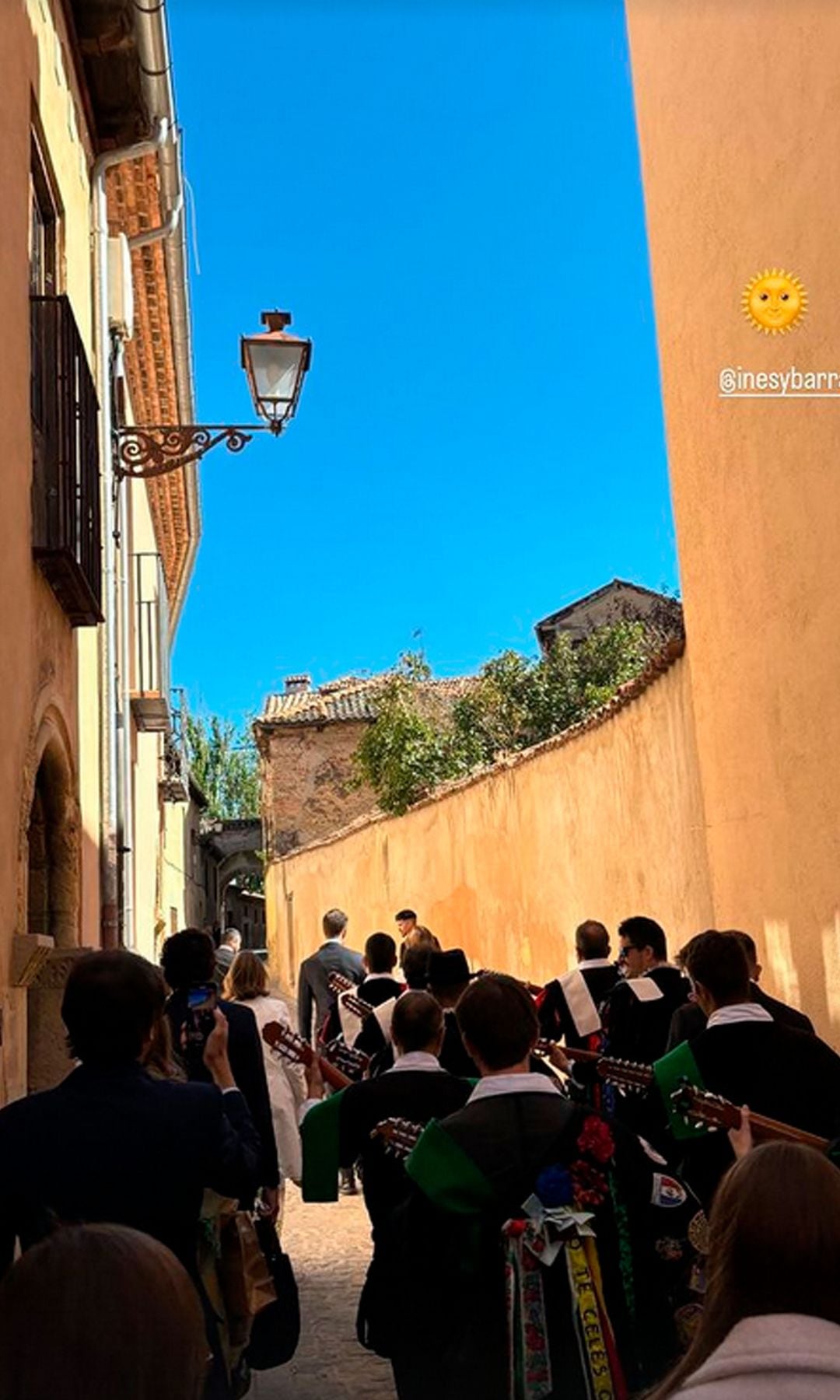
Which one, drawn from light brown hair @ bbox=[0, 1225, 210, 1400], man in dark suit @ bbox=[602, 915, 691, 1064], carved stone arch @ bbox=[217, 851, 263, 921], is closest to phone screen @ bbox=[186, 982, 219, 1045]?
man in dark suit @ bbox=[602, 915, 691, 1064]

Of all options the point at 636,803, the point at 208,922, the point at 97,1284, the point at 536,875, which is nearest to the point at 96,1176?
the point at 97,1284

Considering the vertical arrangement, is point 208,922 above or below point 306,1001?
above

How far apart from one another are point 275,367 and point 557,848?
24.5 feet

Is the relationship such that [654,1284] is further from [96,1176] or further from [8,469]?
[8,469]

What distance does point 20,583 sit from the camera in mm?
6914

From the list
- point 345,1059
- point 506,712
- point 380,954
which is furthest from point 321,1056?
point 506,712

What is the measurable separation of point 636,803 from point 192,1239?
10468mm

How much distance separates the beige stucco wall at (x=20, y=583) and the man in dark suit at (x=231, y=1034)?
1727 mm

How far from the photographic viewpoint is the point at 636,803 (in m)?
13.4

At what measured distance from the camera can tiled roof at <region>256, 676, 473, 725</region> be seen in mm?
41250

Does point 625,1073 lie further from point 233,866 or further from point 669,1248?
point 233,866

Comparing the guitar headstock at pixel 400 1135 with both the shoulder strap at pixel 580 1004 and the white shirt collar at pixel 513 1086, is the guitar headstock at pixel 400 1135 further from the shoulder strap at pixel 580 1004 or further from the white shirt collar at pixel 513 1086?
the shoulder strap at pixel 580 1004

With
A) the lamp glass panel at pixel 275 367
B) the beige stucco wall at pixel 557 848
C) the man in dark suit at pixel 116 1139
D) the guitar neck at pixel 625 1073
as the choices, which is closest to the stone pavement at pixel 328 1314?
the guitar neck at pixel 625 1073

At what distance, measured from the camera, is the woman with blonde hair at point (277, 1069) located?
20.9 feet
